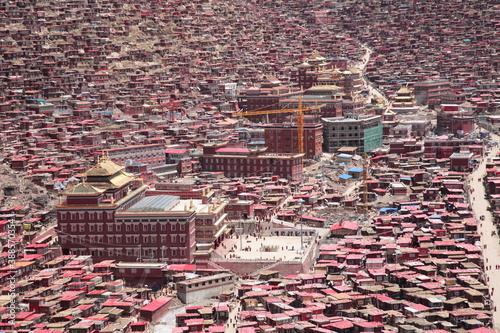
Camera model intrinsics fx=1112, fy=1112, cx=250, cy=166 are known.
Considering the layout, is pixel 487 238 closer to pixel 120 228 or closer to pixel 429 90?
pixel 120 228

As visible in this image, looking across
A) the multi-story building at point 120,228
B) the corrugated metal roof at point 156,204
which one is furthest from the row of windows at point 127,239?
the corrugated metal roof at point 156,204

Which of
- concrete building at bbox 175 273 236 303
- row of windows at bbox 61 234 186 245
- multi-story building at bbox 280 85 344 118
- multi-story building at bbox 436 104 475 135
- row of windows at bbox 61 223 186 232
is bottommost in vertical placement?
concrete building at bbox 175 273 236 303

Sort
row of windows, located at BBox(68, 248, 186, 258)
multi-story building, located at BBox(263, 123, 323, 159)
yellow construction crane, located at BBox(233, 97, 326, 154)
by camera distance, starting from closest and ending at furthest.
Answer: row of windows, located at BBox(68, 248, 186, 258)
yellow construction crane, located at BBox(233, 97, 326, 154)
multi-story building, located at BBox(263, 123, 323, 159)

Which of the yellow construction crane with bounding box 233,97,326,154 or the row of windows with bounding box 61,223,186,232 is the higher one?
the yellow construction crane with bounding box 233,97,326,154

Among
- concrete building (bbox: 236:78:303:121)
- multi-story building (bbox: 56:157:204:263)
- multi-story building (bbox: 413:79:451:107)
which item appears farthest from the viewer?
multi-story building (bbox: 413:79:451:107)

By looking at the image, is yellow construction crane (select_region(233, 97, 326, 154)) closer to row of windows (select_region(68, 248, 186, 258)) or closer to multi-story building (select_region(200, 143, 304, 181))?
multi-story building (select_region(200, 143, 304, 181))

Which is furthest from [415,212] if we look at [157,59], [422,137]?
[157,59]

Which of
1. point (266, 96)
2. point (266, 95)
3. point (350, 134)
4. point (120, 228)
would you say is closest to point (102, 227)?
point (120, 228)

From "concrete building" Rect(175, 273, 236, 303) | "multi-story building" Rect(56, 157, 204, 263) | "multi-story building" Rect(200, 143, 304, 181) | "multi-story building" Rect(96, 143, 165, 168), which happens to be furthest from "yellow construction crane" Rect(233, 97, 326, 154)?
"concrete building" Rect(175, 273, 236, 303)
